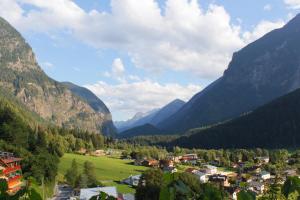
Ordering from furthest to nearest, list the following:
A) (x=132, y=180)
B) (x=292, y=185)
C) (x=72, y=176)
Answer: (x=132, y=180) → (x=72, y=176) → (x=292, y=185)

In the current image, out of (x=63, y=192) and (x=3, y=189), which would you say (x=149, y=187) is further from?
(x=3, y=189)

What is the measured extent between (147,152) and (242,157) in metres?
35.9

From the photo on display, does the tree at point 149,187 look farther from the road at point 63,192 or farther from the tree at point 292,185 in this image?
the tree at point 292,185

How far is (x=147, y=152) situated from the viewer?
159750 mm

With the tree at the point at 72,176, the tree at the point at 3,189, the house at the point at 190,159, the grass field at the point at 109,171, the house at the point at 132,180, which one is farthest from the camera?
the house at the point at 190,159

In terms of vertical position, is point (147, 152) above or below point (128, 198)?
above

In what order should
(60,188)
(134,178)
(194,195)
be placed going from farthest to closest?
(134,178)
(60,188)
(194,195)

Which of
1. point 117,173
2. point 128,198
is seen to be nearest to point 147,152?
point 117,173

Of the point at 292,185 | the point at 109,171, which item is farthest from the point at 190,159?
the point at 292,185

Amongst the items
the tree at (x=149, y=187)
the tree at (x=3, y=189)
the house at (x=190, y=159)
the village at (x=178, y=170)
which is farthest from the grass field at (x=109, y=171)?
the tree at (x=3, y=189)

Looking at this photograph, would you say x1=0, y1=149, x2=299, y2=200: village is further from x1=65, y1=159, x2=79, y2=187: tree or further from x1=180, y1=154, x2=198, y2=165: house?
x1=65, y1=159, x2=79, y2=187: tree

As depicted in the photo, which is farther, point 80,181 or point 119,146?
point 119,146

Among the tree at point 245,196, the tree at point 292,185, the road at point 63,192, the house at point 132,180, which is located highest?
the tree at point 292,185

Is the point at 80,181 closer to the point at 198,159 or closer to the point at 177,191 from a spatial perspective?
the point at 177,191
